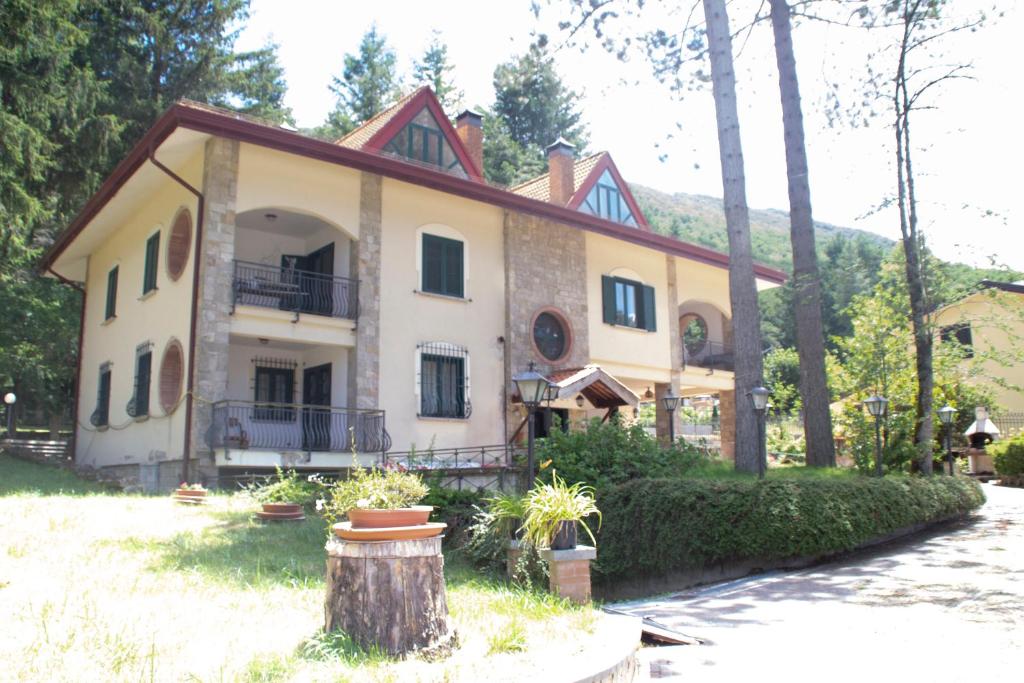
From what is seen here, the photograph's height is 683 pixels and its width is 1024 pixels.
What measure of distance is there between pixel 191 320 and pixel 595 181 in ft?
38.1

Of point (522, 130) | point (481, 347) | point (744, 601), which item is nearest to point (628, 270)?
point (481, 347)

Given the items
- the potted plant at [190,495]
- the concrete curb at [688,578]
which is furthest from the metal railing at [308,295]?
the concrete curb at [688,578]

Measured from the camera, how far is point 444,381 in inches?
699

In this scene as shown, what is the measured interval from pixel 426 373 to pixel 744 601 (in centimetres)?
1062

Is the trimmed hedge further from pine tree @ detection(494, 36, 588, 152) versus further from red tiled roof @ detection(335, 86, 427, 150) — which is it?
pine tree @ detection(494, 36, 588, 152)

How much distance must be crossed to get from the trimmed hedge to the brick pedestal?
8.78 feet

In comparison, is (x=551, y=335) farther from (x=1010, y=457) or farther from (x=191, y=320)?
(x=1010, y=457)

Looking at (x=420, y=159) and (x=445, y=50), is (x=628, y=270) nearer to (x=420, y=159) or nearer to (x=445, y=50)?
(x=420, y=159)

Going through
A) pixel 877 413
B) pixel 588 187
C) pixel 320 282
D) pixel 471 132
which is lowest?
pixel 877 413

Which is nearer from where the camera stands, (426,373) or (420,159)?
(426,373)

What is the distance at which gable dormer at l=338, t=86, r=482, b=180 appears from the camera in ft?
59.8

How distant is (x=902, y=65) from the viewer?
16.1 meters

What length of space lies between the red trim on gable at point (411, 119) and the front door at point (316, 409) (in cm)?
492

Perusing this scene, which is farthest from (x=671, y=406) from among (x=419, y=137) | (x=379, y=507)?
(x=379, y=507)
